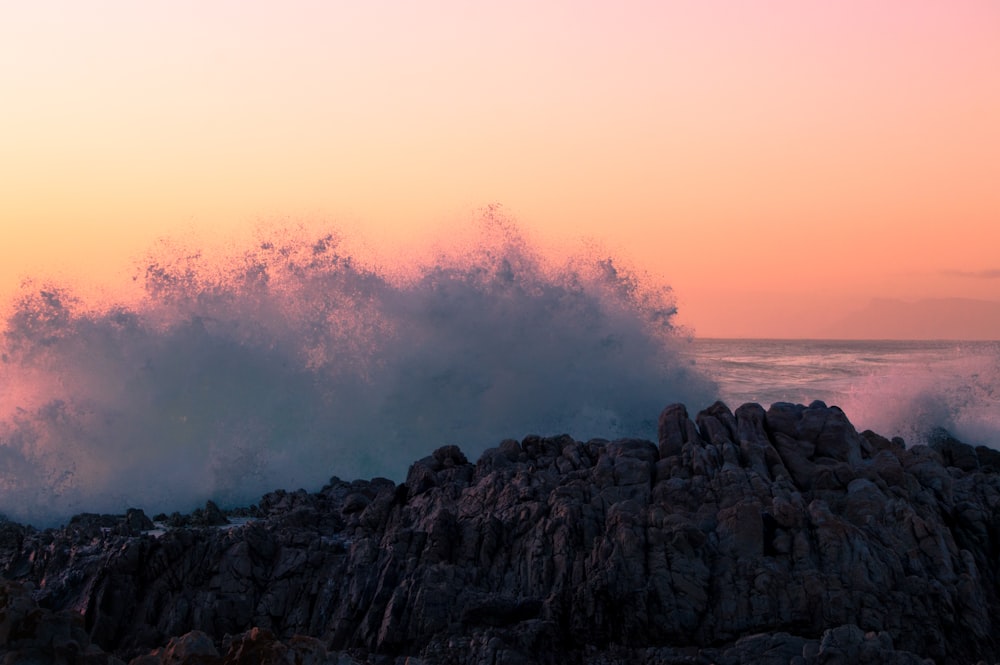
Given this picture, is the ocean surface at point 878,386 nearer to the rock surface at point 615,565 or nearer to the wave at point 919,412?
the wave at point 919,412

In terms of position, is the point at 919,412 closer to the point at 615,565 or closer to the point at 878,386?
the point at 878,386

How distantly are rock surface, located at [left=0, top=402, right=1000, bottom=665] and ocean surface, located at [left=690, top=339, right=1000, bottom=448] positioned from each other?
2424 cm

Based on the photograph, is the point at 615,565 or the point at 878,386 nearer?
the point at 615,565

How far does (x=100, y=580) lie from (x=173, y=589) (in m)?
1.50

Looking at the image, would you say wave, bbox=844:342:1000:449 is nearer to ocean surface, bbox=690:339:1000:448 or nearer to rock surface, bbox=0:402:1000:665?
ocean surface, bbox=690:339:1000:448

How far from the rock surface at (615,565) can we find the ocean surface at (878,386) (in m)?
24.2

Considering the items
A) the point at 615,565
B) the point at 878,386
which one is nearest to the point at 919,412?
the point at 878,386

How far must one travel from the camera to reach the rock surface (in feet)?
64.0

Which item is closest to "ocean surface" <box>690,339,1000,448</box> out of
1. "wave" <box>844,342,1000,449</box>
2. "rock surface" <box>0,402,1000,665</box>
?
"wave" <box>844,342,1000,449</box>

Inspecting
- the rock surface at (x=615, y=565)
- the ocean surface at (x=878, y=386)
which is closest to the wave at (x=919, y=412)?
the ocean surface at (x=878, y=386)

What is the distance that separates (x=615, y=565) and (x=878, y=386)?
37.5 m

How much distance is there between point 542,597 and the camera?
69.5 ft

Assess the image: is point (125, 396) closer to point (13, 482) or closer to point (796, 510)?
point (13, 482)

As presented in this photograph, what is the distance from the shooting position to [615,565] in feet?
67.8
